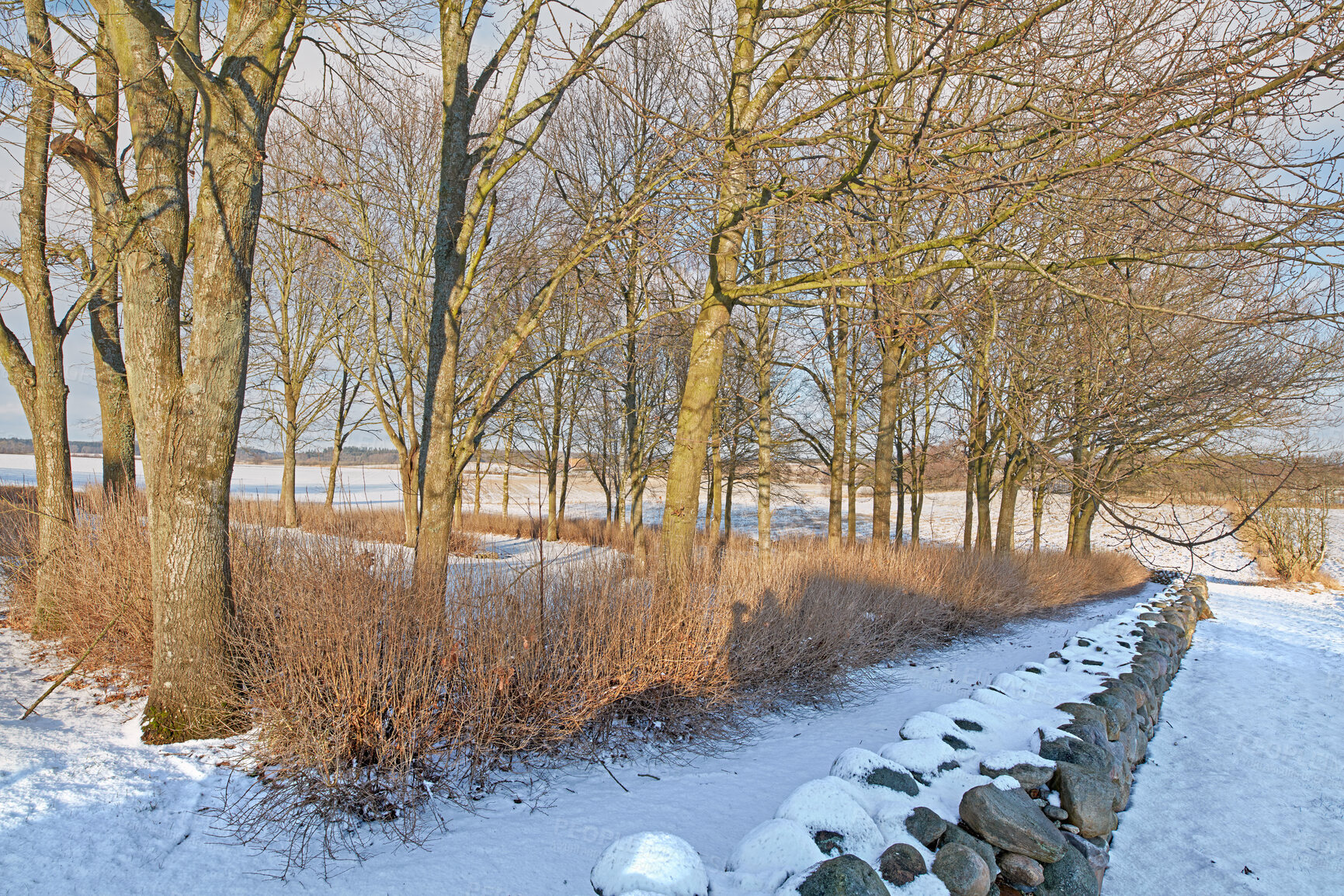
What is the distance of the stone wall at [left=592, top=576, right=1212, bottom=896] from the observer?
2271mm

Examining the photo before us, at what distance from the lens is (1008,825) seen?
286 cm

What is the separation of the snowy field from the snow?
471 mm

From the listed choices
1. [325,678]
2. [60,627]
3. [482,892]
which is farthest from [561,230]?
[482,892]

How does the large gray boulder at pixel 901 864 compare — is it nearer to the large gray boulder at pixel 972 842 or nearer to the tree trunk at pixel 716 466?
the large gray boulder at pixel 972 842

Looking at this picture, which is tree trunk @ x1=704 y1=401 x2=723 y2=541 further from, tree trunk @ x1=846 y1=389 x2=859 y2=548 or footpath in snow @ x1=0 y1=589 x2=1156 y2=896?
footpath in snow @ x1=0 y1=589 x2=1156 y2=896

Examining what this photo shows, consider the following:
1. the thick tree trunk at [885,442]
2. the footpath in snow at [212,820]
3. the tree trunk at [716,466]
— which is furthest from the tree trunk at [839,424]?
the footpath in snow at [212,820]

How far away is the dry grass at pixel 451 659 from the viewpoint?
3.04 meters

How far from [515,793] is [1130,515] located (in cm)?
337

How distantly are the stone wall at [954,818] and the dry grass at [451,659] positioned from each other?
4.37 feet

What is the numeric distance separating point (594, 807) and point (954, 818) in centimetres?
168

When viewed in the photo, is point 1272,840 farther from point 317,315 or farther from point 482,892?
point 317,315

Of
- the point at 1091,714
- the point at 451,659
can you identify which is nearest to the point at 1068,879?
the point at 1091,714

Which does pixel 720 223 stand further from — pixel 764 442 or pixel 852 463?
pixel 852 463

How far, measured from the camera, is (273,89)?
4137mm
